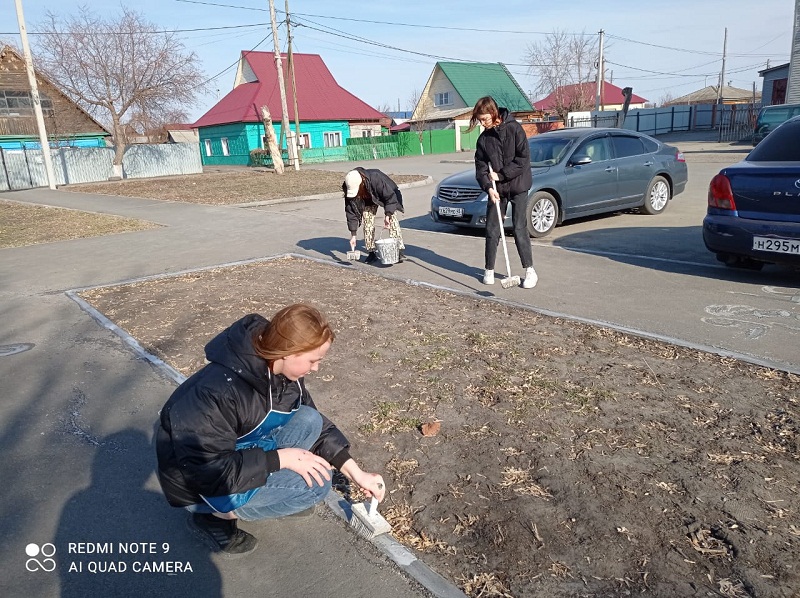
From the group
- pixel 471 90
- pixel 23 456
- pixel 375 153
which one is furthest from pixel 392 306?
pixel 471 90

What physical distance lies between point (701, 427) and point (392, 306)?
346 cm

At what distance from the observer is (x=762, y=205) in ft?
21.4

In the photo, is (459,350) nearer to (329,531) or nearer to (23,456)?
(329,531)

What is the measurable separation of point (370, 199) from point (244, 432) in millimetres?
6313

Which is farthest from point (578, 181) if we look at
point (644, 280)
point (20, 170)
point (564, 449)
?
point (20, 170)

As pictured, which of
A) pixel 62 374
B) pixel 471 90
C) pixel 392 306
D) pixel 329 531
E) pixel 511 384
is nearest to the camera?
pixel 329 531

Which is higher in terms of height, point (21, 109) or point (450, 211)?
point (21, 109)

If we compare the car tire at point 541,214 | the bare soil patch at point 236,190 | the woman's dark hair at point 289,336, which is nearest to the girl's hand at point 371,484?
the woman's dark hair at point 289,336

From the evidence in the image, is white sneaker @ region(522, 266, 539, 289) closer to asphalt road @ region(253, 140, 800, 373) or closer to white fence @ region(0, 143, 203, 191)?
asphalt road @ region(253, 140, 800, 373)

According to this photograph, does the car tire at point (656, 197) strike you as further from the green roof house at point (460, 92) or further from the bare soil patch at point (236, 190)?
the green roof house at point (460, 92)

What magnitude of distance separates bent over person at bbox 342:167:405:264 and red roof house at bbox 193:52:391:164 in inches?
1528

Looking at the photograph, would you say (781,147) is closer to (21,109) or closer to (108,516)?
(108,516)

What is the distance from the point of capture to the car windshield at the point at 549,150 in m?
10.7

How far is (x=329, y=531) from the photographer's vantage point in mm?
2916
